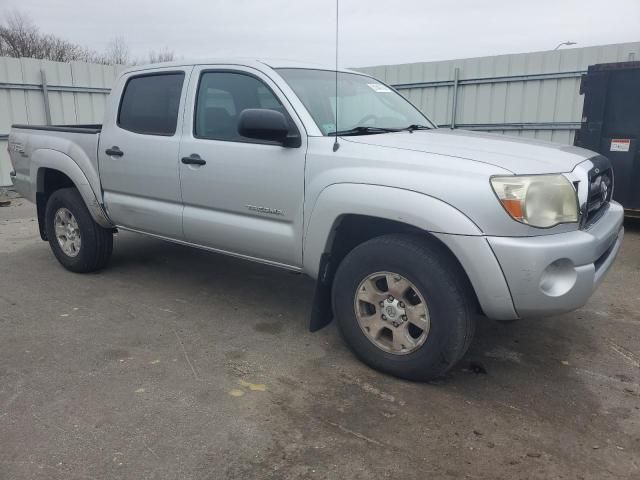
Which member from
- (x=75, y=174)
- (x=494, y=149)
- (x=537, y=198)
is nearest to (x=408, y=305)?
(x=537, y=198)

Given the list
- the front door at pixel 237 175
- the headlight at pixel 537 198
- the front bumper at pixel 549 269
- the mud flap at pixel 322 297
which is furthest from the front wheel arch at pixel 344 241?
the headlight at pixel 537 198

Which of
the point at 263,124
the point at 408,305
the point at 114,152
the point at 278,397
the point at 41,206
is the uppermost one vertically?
the point at 263,124

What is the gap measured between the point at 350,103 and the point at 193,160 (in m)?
1.22

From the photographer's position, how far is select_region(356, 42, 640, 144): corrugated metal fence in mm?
8805

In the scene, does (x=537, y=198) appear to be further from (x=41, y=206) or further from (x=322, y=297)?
A: (x=41, y=206)

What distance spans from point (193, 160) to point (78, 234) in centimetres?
197

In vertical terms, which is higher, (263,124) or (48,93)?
(48,93)

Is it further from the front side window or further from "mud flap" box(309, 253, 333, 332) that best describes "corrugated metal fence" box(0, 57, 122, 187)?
"mud flap" box(309, 253, 333, 332)

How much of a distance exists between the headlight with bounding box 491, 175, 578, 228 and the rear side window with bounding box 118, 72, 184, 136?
259 centimetres

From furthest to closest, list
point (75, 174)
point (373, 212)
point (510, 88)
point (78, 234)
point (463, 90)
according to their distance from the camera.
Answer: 1. point (463, 90)
2. point (510, 88)
3. point (78, 234)
4. point (75, 174)
5. point (373, 212)

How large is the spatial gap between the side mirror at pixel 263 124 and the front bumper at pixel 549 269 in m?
1.42

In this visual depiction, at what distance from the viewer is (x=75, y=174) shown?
15.9 feet

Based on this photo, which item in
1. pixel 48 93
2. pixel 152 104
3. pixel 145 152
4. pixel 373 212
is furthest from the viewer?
pixel 48 93

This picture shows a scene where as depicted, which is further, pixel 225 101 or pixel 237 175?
pixel 225 101
